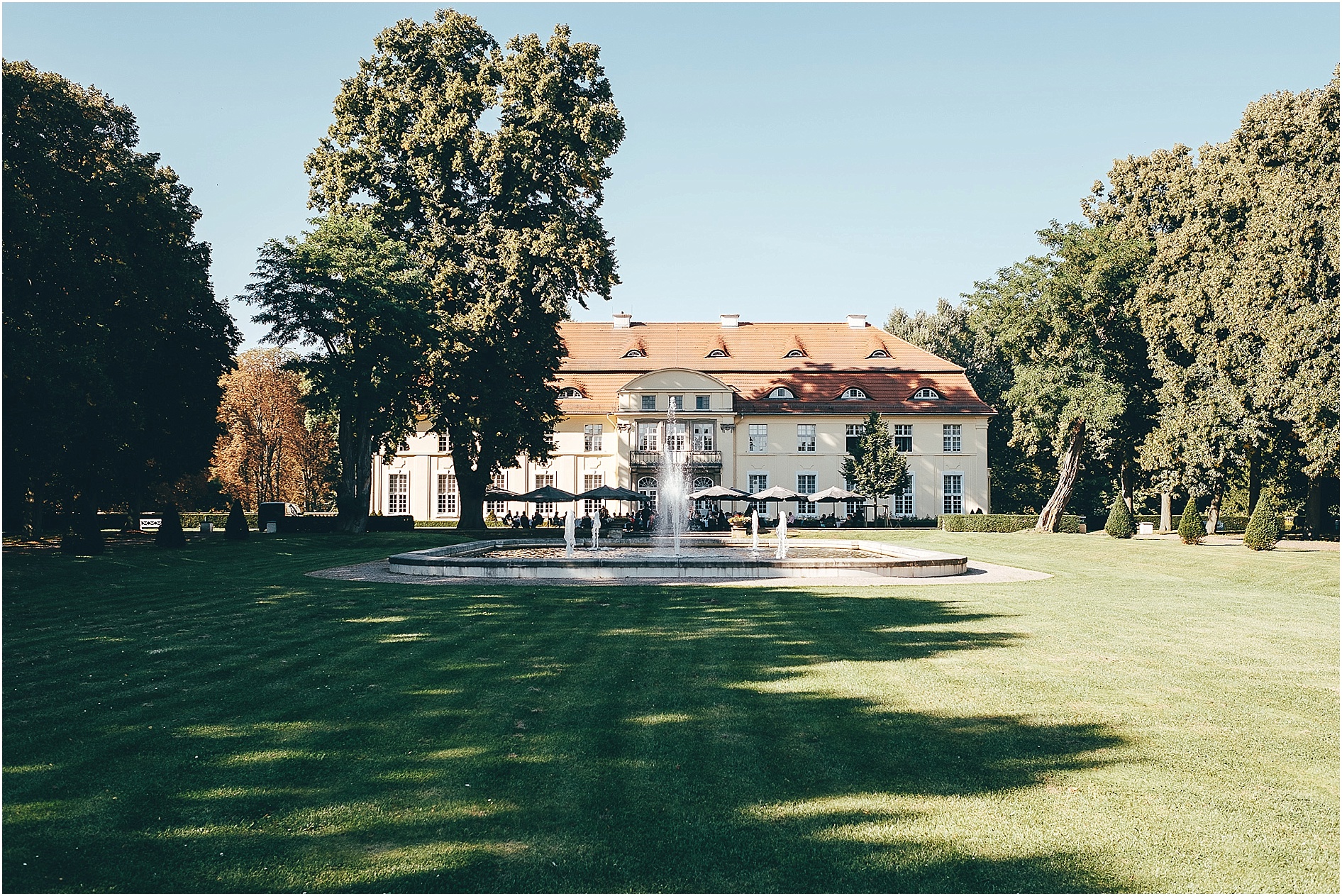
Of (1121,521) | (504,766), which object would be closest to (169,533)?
(504,766)

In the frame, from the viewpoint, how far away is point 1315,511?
4247cm

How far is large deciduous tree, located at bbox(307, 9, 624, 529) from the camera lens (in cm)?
3706

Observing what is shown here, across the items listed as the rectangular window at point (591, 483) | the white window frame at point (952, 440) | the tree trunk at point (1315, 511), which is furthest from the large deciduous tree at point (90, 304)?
the tree trunk at point (1315, 511)

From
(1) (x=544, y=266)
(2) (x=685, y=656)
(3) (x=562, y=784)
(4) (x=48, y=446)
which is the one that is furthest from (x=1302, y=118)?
(4) (x=48, y=446)

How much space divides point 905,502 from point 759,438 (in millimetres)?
10477

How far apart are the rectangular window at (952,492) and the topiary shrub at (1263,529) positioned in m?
25.3

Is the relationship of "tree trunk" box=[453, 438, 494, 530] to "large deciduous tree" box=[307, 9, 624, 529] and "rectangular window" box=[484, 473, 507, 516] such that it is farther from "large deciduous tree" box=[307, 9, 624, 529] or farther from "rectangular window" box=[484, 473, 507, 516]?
"rectangular window" box=[484, 473, 507, 516]

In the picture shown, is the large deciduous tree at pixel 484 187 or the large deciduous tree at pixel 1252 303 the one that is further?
the large deciduous tree at pixel 484 187

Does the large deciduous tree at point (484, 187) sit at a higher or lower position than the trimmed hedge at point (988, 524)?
higher

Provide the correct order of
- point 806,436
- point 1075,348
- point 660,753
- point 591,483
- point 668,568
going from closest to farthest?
point 660,753 < point 668,568 < point 1075,348 < point 806,436 < point 591,483

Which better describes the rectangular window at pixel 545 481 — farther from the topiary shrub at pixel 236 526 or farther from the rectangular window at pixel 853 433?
the topiary shrub at pixel 236 526

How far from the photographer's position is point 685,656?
10.6m

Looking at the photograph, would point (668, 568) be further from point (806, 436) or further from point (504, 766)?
point (806, 436)

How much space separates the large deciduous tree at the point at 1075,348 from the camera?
46.3 m
